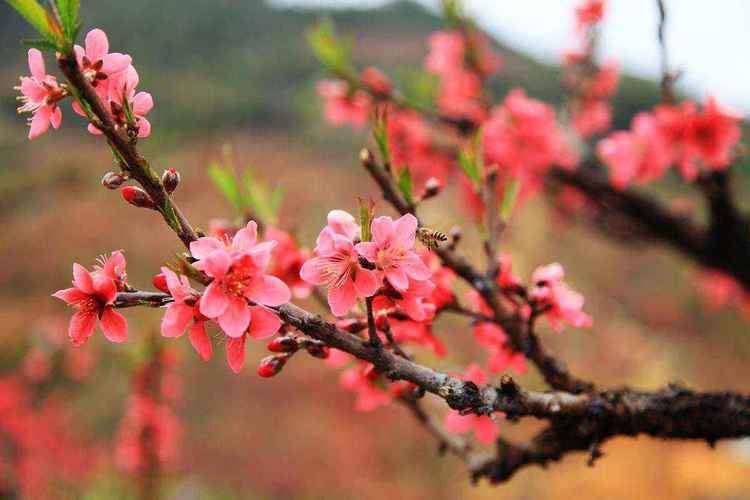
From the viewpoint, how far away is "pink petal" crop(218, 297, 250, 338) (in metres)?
0.67

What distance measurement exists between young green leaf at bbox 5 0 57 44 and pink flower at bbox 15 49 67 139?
0.10 metres

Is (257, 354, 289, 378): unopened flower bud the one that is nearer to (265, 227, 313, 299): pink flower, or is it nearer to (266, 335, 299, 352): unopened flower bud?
(266, 335, 299, 352): unopened flower bud

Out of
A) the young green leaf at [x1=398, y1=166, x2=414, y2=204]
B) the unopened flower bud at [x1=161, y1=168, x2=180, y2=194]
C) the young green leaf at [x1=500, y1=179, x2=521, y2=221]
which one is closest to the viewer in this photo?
the unopened flower bud at [x1=161, y1=168, x2=180, y2=194]

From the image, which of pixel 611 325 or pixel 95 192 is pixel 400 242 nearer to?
pixel 611 325

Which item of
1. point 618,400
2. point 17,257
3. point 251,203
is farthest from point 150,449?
point 17,257

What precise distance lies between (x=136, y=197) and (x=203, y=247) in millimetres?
136

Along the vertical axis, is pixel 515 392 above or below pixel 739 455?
above

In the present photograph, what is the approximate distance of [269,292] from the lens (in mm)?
691

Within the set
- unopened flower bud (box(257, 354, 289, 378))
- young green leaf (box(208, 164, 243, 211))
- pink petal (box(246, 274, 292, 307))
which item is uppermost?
pink petal (box(246, 274, 292, 307))

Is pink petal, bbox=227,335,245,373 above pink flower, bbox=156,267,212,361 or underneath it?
underneath

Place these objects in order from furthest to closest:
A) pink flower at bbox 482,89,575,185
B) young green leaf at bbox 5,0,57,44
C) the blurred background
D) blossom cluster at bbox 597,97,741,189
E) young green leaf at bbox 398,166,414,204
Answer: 1. the blurred background
2. pink flower at bbox 482,89,575,185
3. blossom cluster at bbox 597,97,741,189
4. young green leaf at bbox 398,166,414,204
5. young green leaf at bbox 5,0,57,44

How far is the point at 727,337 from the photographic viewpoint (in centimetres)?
817

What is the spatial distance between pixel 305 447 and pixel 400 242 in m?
5.79

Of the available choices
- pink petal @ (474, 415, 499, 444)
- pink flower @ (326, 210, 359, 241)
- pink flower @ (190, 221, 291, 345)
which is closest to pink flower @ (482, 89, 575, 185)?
pink petal @ (474, 415, 499, 444)
